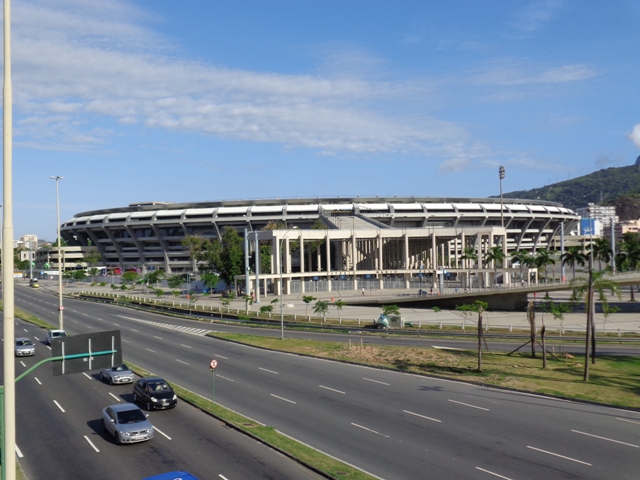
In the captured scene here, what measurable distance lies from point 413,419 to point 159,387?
13807 millimetres

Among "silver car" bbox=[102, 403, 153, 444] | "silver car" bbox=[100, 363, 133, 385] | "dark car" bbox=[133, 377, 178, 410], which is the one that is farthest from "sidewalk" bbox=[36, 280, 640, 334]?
"silver car" bbox=[102, 403, 153, 444]

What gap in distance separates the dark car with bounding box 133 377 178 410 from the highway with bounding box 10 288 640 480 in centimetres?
66

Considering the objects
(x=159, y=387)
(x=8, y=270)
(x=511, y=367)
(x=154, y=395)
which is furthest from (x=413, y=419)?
(x=8, y=270)

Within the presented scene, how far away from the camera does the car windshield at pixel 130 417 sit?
24.7m

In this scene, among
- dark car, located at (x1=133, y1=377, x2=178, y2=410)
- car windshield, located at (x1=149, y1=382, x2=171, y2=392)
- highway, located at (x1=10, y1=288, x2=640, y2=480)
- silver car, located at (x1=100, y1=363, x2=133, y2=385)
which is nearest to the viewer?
highway, located at (x1=10, y1=288, x2=640, y2=480)

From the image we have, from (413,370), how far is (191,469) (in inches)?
876

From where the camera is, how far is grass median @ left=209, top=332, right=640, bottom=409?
3325 centimetres

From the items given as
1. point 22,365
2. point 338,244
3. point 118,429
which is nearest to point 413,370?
point 118,429

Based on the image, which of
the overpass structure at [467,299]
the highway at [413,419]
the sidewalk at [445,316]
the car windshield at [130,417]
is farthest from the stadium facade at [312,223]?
the car windshield at [130,417]

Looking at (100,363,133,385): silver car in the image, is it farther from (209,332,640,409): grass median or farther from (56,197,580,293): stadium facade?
(56,197,580,293): stadium facade

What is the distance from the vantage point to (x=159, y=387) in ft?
101

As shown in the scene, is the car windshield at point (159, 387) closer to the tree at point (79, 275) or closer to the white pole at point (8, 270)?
the white pole at point (8, 270)

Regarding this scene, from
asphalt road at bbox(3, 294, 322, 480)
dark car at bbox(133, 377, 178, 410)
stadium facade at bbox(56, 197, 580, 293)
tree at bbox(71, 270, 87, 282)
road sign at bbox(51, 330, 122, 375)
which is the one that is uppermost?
stadium facade at bbox(56, 197, 580, 293)

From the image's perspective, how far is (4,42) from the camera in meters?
10.4
